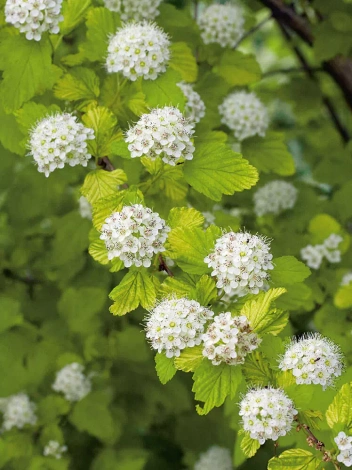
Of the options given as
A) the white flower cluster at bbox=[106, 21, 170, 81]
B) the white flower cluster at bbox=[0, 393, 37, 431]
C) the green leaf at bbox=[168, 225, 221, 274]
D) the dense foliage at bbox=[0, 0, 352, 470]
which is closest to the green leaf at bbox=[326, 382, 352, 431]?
the dense foliage at bbox=[0, 0, 352, 470]

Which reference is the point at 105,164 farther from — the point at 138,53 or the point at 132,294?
the point at 132,294

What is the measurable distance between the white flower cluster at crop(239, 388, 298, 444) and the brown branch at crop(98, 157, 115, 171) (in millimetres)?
663

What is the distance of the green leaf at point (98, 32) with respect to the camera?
5.57 feet

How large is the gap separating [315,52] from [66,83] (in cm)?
99

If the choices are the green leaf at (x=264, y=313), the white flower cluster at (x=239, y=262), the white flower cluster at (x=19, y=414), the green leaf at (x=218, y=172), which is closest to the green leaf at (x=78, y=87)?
the green leaf at (x=218, y=172)

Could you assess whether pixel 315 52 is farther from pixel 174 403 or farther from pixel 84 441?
pixel 84 441

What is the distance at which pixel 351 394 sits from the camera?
1.17m

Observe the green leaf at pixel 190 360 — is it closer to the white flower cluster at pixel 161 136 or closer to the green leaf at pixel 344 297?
the white flower cluster at pixel 161 136

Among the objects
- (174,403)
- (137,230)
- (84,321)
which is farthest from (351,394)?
(174,403)

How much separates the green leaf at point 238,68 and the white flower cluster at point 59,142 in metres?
0.74

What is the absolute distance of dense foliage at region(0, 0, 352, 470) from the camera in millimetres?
1229

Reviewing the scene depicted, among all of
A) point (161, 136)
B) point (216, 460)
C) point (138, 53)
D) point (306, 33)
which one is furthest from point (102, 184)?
point (216, 460)

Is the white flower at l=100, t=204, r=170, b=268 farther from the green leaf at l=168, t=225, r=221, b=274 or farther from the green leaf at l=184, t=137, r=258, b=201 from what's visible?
the green leaf at l=184, t=137, r=258, b=201

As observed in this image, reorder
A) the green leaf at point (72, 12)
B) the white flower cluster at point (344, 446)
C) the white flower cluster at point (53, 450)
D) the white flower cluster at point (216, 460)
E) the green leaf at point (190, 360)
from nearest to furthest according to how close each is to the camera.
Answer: the white flower cluster at point (344, 446), the green leaf at point (190, 360), the green leaf at point (72, 12), the white flower cluster at point (53, 450), the white flower cluster at point (216, 460)
